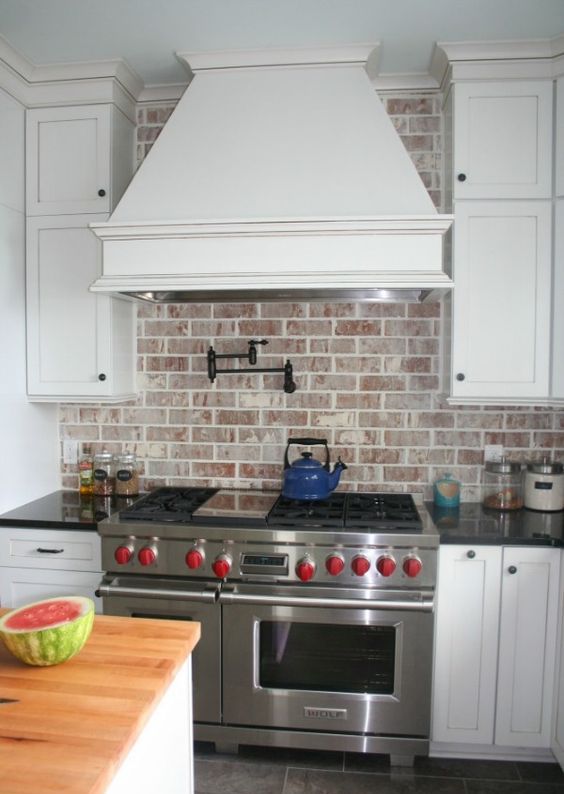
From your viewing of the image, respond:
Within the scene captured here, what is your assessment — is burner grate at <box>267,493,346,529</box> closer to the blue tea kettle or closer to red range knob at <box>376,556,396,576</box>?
the blue tea kettle

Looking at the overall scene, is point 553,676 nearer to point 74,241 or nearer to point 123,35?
point 74,241

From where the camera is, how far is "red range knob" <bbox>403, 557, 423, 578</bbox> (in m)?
2.28

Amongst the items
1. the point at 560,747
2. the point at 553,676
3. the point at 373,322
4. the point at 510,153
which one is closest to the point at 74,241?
the point at 373,322

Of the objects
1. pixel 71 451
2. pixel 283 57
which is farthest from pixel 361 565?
pixel 283 57

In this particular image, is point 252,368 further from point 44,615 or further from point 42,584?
point 44,615

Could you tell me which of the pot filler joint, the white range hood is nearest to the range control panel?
the pot filler joint

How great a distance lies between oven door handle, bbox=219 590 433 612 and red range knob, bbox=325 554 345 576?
11 cm

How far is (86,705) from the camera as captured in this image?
1.15 m

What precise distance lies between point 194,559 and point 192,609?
7.9 inches

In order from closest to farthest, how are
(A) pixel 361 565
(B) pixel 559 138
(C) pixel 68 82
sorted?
(A) pixel 361 565 < (B) pixel 559 138 < (C) pixel 68 82

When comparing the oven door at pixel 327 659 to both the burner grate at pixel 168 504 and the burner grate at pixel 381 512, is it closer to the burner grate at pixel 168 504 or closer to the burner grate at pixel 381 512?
the burner grate at pixel 381 512

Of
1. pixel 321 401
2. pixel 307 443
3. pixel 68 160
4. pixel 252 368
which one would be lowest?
pixel 307 443

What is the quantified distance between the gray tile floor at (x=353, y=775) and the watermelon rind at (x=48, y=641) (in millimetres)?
1328

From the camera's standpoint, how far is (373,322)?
2.91 meters
